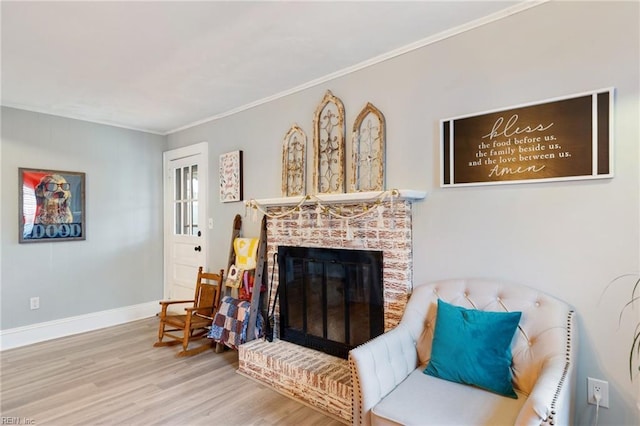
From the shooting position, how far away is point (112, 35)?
2.19m

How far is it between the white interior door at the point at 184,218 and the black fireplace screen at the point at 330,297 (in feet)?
4.93

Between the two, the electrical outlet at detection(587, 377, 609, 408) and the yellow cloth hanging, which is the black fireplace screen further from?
the electrical outlet at detection(587, 377, 609, 408)

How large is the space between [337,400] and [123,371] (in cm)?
186

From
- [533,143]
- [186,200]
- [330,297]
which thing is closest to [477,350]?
[533,143]

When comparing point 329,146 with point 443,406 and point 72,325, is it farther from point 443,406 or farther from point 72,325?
point 72,325

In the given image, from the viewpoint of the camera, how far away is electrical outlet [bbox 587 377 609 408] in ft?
5.70

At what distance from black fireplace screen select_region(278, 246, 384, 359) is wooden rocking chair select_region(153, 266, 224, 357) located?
0.88 m

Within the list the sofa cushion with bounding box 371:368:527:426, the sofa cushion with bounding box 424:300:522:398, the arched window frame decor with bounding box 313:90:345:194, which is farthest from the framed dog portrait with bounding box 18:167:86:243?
the sofa cushion with bounding box 424:300:522:398

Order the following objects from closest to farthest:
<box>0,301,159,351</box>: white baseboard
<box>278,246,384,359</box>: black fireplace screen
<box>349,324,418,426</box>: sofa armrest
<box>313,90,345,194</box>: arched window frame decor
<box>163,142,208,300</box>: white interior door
A: 1. <box>349,324,418,426</box>: sofa armrest
2. <box>278,246,384,359</box>: black fireplace screen
3. <box>313,90,345,194</box>: arched window frame decor
4. <box>0,301,159,351</box>: white baseboard
5. <box>163,142,208,300</box>: white interior door

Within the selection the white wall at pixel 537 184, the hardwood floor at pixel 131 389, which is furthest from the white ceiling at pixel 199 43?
the hardwood floor at pixel 131 389

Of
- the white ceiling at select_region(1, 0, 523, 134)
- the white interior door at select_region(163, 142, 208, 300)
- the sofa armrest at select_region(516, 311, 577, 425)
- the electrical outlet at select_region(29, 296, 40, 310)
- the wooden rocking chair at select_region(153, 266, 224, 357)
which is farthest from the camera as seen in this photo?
the white interior door at select_region(163, 142, 208, 300)

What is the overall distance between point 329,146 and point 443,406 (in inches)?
77.3

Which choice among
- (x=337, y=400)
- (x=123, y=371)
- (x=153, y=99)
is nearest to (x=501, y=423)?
(x=337, y=400)

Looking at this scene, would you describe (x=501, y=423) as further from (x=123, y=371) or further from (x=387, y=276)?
(x=123, y=371)
